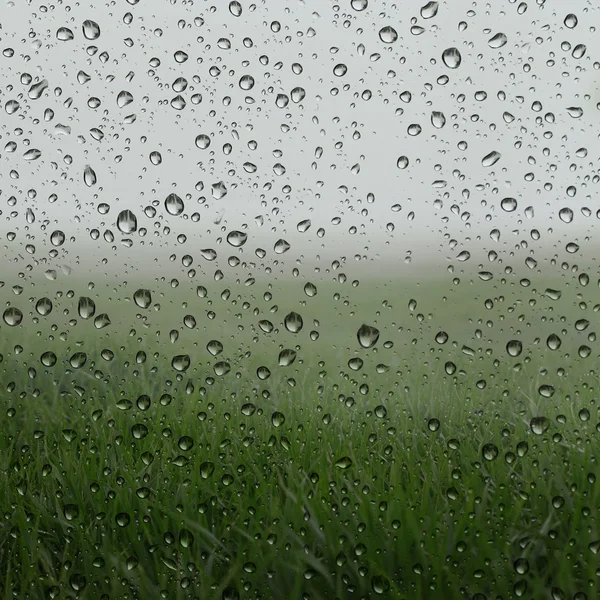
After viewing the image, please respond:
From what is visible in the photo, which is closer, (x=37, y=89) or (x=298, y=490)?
(x=298, y=490)

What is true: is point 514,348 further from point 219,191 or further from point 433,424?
point 219,191

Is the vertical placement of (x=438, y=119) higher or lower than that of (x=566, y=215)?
higher

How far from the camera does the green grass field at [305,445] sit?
31.5 inches

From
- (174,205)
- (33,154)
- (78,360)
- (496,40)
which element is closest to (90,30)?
(33,154)

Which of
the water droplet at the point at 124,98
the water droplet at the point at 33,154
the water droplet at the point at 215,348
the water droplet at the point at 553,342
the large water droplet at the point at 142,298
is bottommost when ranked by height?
the water droplet at the point at 553,342

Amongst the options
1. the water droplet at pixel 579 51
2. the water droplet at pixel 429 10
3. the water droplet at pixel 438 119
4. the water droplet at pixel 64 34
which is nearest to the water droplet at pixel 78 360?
the water droplet at pixel 64 34

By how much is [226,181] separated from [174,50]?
0.84 feet

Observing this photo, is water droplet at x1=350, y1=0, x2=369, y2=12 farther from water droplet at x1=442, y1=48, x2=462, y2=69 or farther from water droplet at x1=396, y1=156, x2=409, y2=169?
water droplet at x1=396, y1=156, x2=409, y2=169

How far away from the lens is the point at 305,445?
902 millimetres

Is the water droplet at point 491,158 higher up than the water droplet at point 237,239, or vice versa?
the water droplet at point 491,158

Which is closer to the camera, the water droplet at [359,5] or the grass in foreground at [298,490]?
the grass in foreground at [298,490]

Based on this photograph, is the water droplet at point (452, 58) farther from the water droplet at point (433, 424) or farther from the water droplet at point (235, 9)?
the water droplet at point (433, 424)

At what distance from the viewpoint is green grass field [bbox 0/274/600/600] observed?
2.63ft

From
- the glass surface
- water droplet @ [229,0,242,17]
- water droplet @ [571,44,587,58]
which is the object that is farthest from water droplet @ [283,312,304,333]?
water droplet @ [571,44,587,58]
